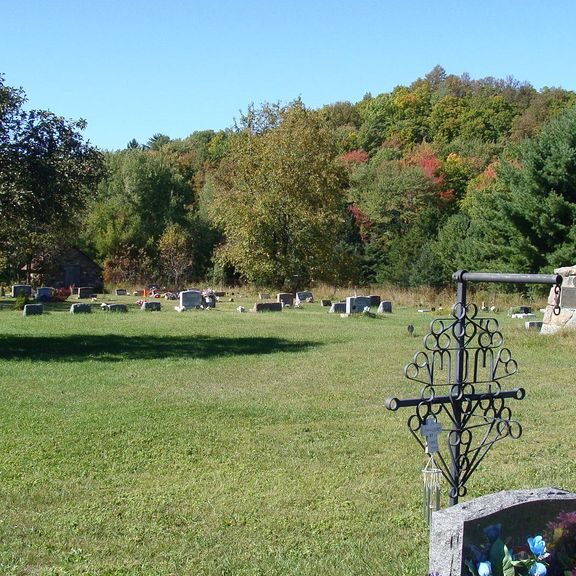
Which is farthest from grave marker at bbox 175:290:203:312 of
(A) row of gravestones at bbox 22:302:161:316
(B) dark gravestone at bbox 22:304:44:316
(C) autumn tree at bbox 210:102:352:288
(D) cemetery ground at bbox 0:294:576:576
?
(D) cemetery ground at bbox 0:294:576:576

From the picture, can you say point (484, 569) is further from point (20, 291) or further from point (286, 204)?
point (286, 204)

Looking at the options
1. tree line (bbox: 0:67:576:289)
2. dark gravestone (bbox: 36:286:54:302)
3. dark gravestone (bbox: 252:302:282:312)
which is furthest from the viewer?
dark gravestone (bbox: 36:286:54:302)

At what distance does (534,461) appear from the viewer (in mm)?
7543

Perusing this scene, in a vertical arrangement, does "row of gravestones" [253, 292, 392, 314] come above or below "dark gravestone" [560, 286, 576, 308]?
below

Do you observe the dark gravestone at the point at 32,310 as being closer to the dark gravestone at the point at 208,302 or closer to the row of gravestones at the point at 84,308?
the row of gravestones at the point at 84,308

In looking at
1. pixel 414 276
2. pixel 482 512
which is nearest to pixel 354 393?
pixel 482 512

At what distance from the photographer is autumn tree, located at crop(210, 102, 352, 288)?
136 feet

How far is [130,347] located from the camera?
17.6 metres

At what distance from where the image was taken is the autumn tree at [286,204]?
41438 mm

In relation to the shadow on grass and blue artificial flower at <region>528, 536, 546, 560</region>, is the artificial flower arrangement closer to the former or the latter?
blue artificial flower at <region>528, 536, 546, 560</region>

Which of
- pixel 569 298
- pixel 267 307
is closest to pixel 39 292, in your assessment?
pixel 267 307

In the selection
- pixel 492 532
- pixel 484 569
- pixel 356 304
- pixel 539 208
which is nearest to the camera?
pixel 484 569

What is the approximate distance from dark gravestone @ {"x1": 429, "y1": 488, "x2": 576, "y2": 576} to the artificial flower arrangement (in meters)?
0.03

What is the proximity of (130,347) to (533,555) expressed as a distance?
14741 millimetres
